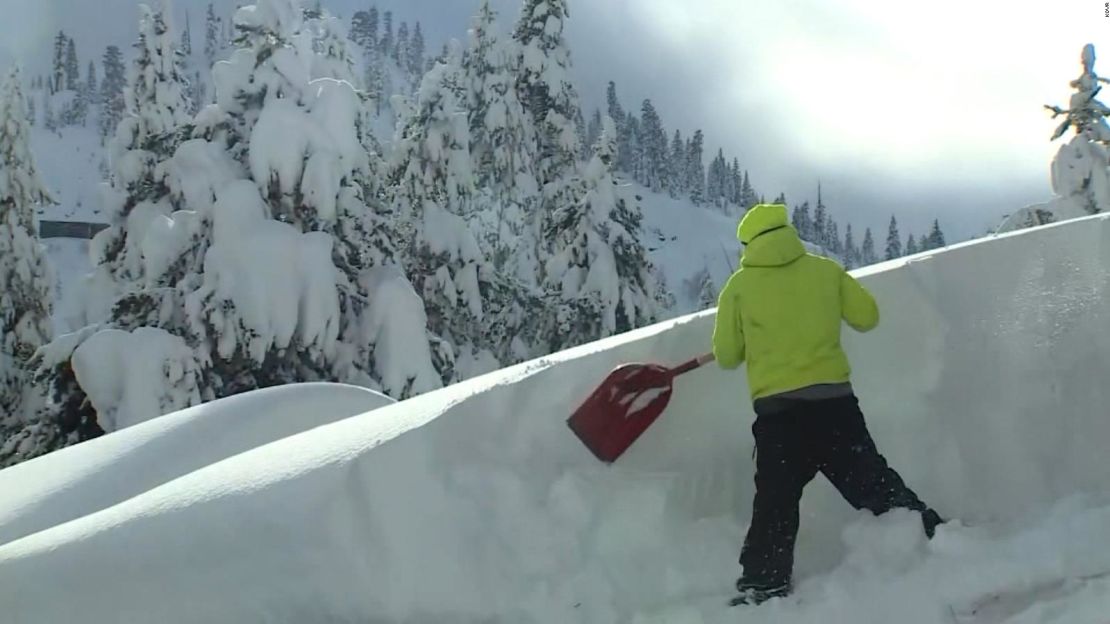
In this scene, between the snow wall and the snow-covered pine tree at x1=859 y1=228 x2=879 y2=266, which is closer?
the snow wall

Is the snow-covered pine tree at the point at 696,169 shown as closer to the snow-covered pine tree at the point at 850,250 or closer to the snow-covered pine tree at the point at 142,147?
the snow-covered pine tree at the point at 850,250

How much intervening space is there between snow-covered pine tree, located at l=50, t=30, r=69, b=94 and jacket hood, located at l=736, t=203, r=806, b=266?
13906 centimetres

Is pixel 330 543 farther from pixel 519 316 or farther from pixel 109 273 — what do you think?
pixel 519 316

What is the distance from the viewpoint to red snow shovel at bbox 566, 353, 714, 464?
4055 mm

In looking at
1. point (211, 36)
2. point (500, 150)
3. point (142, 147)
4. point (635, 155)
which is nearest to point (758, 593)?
point (142, 147)

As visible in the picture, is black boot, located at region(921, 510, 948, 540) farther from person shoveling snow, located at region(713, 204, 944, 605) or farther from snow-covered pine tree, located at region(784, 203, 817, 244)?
snow-covered pine tree, located at region(784, 203, 817, 244)

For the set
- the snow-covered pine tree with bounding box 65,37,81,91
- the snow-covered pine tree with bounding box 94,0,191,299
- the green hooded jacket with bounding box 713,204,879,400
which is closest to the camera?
the green hooded jacket with bounding box 713,204,879,400

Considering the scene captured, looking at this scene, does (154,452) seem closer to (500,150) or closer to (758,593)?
(758,593)

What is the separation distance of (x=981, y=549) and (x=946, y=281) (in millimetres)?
1528

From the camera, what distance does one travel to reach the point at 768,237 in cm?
394

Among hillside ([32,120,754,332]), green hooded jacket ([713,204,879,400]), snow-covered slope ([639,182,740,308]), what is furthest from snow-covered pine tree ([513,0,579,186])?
snow-covered slope ([639,182,740,308])

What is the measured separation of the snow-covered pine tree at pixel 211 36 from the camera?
148 m

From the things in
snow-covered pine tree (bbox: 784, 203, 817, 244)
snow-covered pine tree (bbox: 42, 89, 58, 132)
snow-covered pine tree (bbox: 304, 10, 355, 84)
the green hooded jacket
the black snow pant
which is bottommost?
snow-covered pine tree (bbox: 784, 203, 817, 244)

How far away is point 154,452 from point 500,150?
18.3 meters
